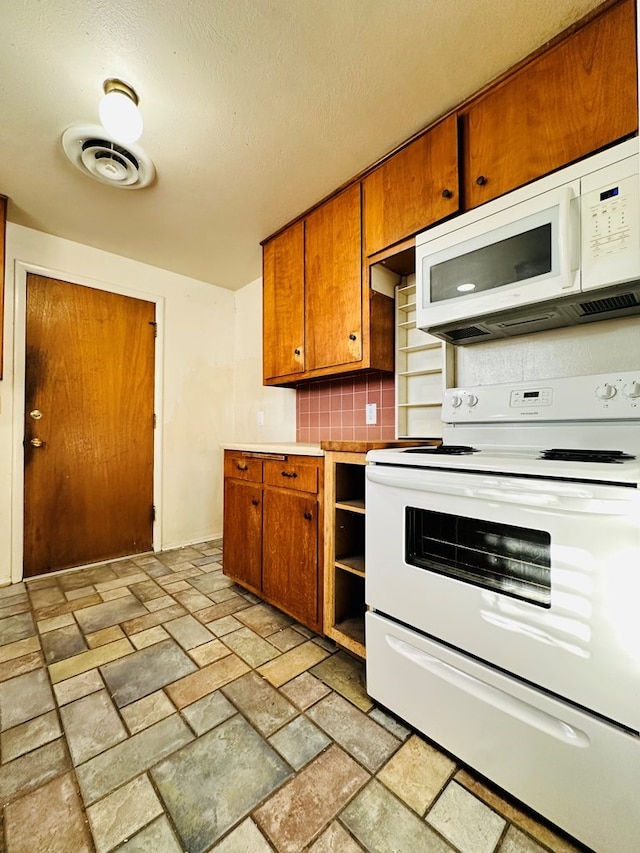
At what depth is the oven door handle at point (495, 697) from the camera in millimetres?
855

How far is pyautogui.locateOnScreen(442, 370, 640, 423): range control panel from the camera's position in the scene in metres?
1.20

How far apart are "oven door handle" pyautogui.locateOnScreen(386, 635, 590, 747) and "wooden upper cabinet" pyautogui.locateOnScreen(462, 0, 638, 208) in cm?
163

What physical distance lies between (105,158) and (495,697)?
8.72ft

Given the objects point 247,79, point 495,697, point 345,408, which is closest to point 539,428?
point 495,697

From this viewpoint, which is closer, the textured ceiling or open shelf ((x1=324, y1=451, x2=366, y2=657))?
the textured ceiling

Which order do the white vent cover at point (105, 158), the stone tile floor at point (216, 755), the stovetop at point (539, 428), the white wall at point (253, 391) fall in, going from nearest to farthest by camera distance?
the stone tile floor at point (216, 755) → the stovetop at point (539, 428) → the white vent cover at point (105, 158) → the white wall at point (253, 391)

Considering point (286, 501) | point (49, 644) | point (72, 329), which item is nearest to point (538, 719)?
point (286, 501)

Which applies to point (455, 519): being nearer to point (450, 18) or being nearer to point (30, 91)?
point (450, 18)

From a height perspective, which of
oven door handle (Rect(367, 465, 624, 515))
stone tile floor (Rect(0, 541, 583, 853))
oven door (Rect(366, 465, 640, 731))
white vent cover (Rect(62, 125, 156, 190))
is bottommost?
stone tile floor (Rect(0, 541, 583, 853))

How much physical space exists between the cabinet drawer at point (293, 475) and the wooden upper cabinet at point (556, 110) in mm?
1291

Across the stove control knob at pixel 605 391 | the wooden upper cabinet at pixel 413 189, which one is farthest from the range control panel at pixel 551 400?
the wooden upper cabinet at pixel 413 189

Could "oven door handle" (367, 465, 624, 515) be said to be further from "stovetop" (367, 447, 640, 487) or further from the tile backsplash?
the tile backsplash

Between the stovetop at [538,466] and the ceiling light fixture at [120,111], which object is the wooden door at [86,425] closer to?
the ceiling light fixture at [120,111]

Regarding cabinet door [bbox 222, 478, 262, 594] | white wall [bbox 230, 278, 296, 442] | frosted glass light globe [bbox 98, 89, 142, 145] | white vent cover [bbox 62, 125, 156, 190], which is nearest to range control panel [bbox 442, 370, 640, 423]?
cabinet door [bbox 222, 478, 262, 594]
